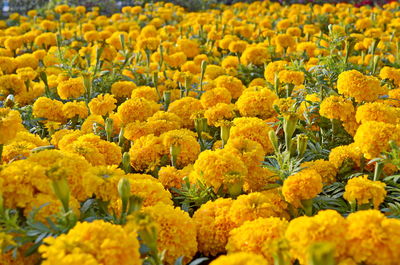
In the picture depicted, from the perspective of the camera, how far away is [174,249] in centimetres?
157

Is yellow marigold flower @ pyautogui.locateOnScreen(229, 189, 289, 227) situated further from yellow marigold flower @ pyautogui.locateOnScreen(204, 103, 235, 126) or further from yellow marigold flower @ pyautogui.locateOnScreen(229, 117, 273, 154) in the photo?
yellow marigold flower @ pyautogui.locateOnScreen(204, 103, 235, 126)

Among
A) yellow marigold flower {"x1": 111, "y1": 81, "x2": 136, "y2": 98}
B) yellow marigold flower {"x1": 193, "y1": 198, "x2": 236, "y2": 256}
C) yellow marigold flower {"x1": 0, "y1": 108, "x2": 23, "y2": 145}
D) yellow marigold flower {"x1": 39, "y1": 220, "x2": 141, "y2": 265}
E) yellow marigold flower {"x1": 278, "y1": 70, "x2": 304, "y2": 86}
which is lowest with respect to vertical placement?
yellow marigold flower {"x1": 193, "y1": 198, "x2": 236, "y2": 256}

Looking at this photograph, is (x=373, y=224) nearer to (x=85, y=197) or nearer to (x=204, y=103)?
(x=85, y=197)

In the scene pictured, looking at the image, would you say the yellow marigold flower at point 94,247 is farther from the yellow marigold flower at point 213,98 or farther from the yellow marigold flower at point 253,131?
the yellow marigold flower at point 213,98

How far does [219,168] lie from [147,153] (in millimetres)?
537

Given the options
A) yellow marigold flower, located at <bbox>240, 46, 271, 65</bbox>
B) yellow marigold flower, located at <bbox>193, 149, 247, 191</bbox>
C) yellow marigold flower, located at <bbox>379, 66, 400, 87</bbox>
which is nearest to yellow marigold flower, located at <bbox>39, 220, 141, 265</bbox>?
yellow marigold flower, located at <bbox>193, 149, 247, 191</bbox>

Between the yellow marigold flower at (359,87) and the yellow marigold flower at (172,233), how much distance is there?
118 centimetres

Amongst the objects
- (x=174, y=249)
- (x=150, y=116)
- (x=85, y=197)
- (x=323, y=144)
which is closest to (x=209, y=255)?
(x=174, y=249)

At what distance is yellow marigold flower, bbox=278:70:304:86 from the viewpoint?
2.91 metres

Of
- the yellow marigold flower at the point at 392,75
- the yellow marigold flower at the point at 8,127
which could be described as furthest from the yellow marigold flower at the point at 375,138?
the yellow marigold flower at the point at 8,127

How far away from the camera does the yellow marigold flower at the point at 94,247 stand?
1.11 m

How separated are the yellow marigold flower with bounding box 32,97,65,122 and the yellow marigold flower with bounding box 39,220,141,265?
5.51 ft

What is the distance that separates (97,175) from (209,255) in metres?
0.56

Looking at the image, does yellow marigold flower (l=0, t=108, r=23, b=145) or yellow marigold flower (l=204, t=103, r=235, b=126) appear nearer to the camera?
yellow marigold flower (l=0, t=108, r=23, b=145)
